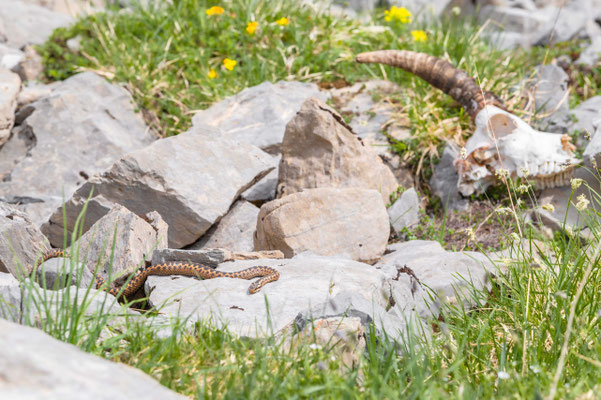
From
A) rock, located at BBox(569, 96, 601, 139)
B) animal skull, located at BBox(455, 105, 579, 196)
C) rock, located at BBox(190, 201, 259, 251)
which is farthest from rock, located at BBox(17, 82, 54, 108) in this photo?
rock, located at BBox(569, 96, 601, 139)

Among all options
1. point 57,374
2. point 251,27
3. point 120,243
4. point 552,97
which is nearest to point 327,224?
point 120,243

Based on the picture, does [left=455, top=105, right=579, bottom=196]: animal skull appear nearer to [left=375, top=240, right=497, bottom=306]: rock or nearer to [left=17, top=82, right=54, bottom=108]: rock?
[left=375, top=240, right=497, bottom=306]: rock

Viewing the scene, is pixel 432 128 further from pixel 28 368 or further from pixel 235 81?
pixel 28 368

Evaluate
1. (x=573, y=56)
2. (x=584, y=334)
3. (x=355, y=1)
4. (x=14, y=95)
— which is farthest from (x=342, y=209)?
(x=355, y=1)

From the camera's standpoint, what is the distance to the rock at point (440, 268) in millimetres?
4391

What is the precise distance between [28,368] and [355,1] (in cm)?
1427

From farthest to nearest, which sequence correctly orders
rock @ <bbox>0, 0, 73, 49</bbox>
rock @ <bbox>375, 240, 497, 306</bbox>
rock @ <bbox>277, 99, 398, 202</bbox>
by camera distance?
rock @ <bbox>0, 0, 73, 49</bbox> → rock @ <bbox>277, 99, 398, 202</bbox> → rock @ <bbox>375, 240, 497, 306</bbox>

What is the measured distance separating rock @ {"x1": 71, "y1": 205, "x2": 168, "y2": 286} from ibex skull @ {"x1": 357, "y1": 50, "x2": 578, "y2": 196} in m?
3.21

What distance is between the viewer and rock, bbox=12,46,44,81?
334 inches

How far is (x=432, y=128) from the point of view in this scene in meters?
7.28

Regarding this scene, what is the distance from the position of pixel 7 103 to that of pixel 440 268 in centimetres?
516

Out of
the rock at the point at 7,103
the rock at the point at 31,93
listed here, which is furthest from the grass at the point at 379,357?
the rock at the point at 31,93

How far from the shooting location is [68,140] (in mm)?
7180

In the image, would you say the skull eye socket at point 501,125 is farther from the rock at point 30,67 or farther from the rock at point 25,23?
the rock at point 25,23
